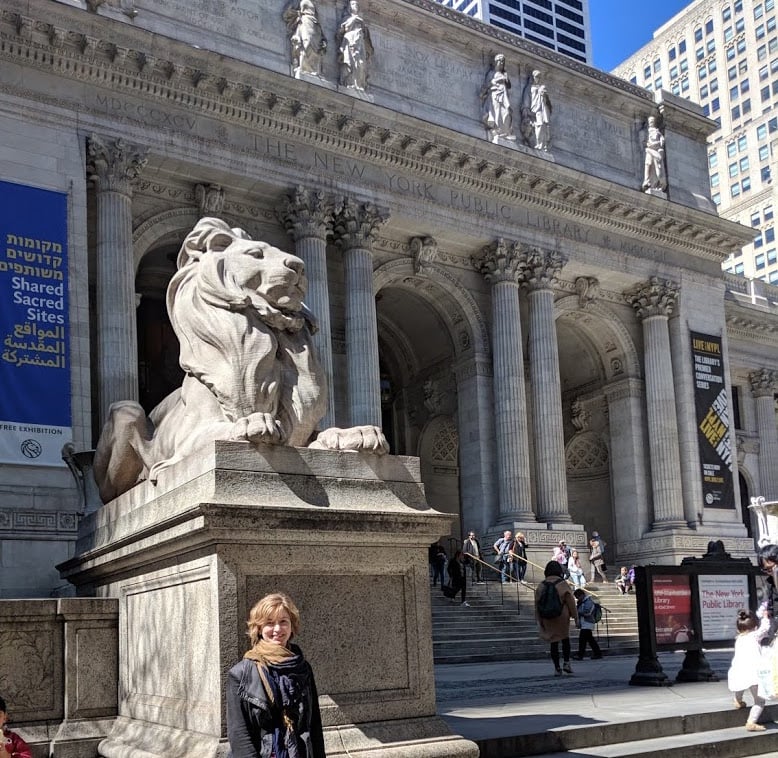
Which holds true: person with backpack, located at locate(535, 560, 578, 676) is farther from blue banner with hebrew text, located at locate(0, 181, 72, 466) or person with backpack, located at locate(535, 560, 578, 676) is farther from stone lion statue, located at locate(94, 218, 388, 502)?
blue banner with hebrew text, located at locate(0, 181, 72, 466)

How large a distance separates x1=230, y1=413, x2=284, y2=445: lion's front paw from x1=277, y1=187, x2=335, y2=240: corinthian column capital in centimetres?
2141

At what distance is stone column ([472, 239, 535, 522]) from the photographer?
30.7 metres

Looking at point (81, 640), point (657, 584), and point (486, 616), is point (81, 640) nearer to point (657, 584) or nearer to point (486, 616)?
point (657, 584)

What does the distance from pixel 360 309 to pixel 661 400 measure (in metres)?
12.0

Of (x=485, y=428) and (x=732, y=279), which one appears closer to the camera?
(x=485, y=428)

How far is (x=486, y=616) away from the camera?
23719mm

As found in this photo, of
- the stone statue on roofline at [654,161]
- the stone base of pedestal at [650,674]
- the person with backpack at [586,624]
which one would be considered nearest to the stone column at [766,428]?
the stone statue on roofline at [654,161]

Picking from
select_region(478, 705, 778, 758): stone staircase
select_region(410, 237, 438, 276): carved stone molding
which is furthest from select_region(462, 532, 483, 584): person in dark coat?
select_region(478, 705, 778, 758): stone staircase

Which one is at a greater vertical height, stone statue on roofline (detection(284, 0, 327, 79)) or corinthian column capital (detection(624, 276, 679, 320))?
stone statue on roofline (detection(284, 0, 327, 79))

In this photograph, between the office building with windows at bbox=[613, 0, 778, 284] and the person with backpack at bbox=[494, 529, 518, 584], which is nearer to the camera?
the person with backpack at bbox=[494, 529, 518, 584]

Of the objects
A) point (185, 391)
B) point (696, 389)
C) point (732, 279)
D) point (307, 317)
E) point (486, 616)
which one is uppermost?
point (732, 279)

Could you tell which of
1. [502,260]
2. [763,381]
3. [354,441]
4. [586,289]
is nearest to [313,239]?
[502,260]

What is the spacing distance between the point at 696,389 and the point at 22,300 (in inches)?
888

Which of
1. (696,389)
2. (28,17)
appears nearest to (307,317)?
(28,17)
